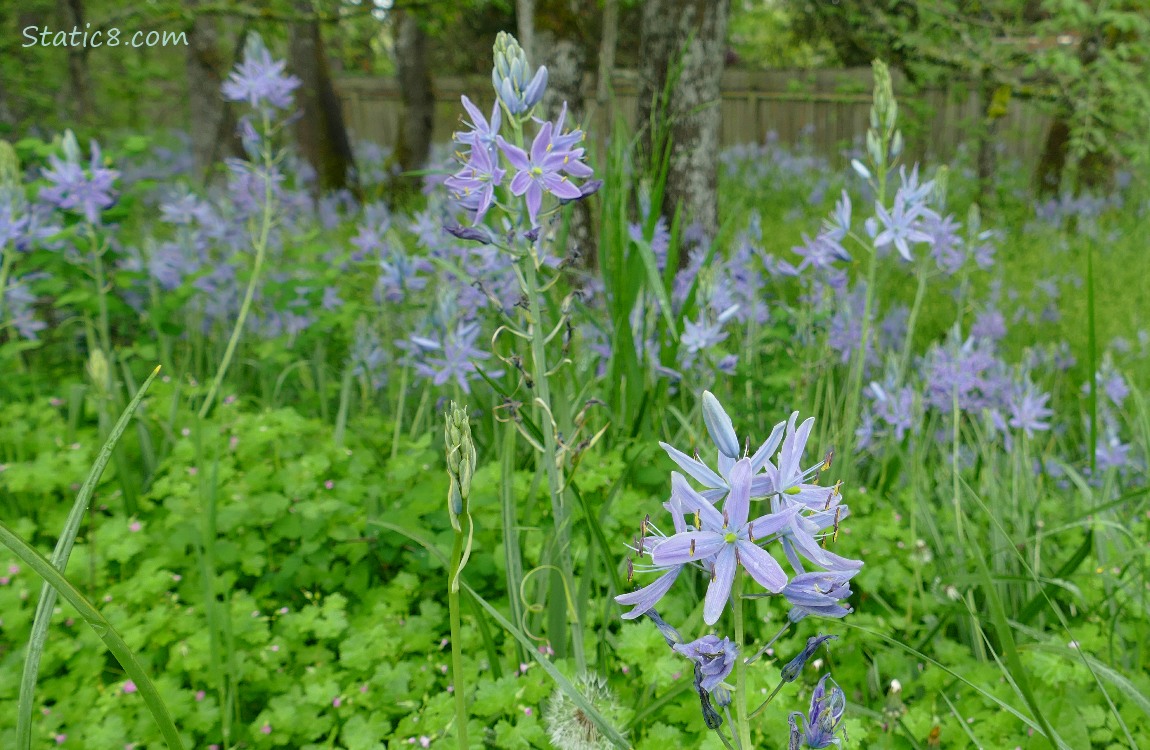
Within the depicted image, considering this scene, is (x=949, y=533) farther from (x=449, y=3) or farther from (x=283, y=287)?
(x=449, y=3)

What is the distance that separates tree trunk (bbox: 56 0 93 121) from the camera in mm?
5828

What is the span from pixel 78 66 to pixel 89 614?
22.4 feet

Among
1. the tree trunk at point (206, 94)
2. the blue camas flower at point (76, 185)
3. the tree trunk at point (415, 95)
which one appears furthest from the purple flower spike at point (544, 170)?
the tree trunk at point (415, 95)

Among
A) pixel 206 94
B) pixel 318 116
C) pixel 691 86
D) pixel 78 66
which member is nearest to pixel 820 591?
pixel 691 86

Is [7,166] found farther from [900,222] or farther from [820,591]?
[820,591]

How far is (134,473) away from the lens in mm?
3035

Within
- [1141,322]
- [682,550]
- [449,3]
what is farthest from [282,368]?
[1141,322]

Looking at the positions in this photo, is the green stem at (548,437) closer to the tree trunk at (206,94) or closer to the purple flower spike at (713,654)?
the purple flower spike at (713,654)

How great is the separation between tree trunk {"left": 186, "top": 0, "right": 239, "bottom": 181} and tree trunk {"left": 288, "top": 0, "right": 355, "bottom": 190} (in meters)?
3.08

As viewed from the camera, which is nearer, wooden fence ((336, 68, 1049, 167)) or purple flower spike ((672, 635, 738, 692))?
purple flower spike ((672, 635, 738, 692))

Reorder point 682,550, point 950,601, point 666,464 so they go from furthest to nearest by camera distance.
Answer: point 666,464 → point 950,601 → point 682,550

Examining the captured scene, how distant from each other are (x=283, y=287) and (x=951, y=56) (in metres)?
4.96

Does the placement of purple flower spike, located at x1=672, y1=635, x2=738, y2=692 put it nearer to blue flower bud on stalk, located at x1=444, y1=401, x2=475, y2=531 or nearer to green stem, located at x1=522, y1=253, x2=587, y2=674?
blue flower bud on stalk, located at x1=444, y1=401, x2=475, y2=531

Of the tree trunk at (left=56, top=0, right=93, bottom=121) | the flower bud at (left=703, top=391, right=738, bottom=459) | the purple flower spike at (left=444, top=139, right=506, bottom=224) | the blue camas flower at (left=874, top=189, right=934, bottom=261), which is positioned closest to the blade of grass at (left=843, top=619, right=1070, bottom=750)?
the flower bud at (left=703, top=391, right=738, bottom=459)
